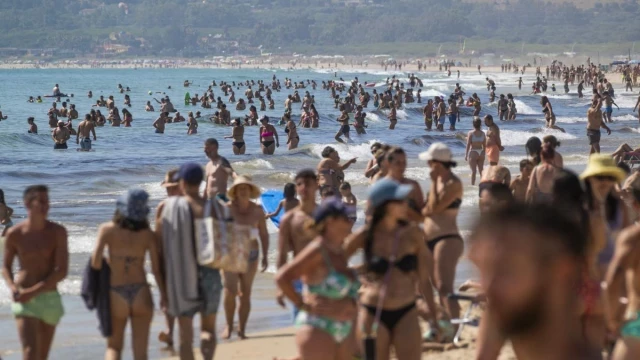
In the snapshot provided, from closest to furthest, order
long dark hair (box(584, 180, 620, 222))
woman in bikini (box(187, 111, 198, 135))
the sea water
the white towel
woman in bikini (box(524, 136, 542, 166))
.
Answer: long dark hair (box(584, 180, 620, 222)), the white towel, the sea water, woman in bikini (box(524, 136, 542, 166)), woman in bikini (box(187, 111, 198, 135))

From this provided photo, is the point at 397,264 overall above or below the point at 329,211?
below

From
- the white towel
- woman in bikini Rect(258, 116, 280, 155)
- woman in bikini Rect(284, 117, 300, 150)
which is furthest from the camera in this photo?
woman in bikini Rect(284, 117, 300, 150)

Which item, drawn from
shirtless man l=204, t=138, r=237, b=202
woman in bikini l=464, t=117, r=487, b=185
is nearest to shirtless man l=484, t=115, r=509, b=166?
woman in bikini l=464, t=117, r=487, b=185

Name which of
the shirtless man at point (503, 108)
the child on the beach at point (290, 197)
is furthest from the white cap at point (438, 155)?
the shirtless man at point (503, 108)

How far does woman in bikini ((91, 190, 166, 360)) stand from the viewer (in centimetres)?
605

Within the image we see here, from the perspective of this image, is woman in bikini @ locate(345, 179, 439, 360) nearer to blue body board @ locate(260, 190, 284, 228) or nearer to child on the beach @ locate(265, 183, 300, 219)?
child on the beach @ locate(265, 183, 300, 219)

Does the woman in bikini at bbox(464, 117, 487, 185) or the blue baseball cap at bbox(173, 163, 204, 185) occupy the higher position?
the blue baseball cap at bbox(173, 163, 204, 185)

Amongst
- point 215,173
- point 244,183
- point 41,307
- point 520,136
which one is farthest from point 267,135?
point 41,307

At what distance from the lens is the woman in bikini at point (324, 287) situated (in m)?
5.20

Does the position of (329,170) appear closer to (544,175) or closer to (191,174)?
(544,175)

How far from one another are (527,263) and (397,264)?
3.46m

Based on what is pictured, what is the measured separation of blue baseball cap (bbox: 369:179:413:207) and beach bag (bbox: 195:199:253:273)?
1331 mm

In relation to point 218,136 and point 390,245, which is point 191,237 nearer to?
point 390,245

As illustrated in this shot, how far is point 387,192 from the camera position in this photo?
5281 millimetres
